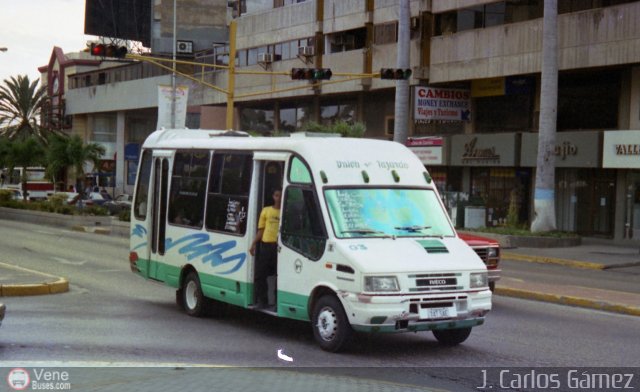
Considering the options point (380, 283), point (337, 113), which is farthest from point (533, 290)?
point (337, 113)

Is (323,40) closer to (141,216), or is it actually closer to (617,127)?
(617,127)

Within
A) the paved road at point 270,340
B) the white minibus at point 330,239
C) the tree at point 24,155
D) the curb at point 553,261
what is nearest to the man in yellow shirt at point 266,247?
the white minibus at point 330,239

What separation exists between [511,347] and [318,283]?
2552mm

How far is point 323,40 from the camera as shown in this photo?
48.4m

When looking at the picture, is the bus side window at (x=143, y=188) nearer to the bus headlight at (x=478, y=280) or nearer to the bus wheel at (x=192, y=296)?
the bus wheel at (x=192, y=296)

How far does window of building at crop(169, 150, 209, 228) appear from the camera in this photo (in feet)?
43.8

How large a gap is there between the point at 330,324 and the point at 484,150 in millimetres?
29701

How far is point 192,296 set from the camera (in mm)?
13391

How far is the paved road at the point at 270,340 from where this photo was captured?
984cm

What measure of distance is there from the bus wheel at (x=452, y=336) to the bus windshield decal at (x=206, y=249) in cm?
277

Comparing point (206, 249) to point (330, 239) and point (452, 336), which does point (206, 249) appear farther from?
point (452, 336)

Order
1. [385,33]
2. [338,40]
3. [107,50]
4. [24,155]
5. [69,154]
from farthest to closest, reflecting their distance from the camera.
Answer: [24,155], [338,40], [69,154], [385,33], [107,50]

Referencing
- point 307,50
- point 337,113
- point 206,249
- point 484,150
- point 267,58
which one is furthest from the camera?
point 267,58

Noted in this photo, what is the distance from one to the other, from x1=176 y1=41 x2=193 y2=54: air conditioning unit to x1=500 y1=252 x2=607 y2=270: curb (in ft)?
152
